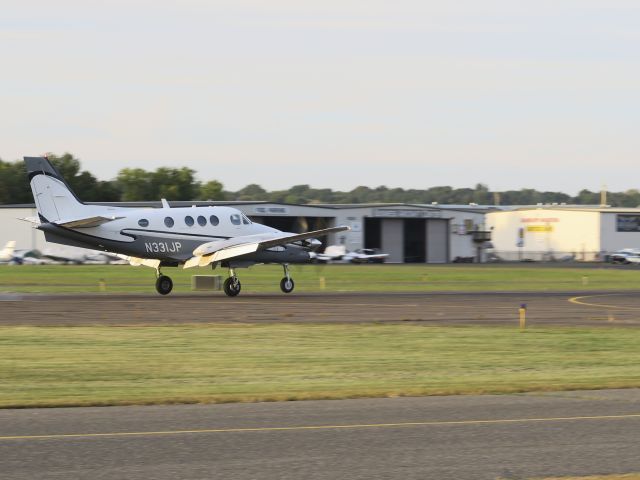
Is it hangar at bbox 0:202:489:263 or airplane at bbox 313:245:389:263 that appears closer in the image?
airplane at bbox 313:245:389:263

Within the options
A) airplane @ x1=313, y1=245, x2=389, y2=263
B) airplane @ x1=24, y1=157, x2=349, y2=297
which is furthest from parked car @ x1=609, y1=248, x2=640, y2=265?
airplane @ x1=24, y1=157, x2=349, y2=297

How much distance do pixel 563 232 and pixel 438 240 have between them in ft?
61.2

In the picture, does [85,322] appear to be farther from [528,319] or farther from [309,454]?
[309,454]

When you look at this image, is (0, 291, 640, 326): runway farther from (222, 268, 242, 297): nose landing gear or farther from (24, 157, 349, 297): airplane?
(24, 157, 349, 297): airplane

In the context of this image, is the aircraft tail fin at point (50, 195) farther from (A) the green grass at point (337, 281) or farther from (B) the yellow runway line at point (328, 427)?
(B) the yellow runway line at point (328, 427)

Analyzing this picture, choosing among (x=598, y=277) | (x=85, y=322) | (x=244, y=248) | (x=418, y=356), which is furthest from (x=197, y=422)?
(x=598, y=277)

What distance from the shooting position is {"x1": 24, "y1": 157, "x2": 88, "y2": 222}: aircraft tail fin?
125 feet

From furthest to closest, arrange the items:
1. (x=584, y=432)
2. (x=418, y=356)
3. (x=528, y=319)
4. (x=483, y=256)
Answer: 1. (x=483, y=256)
2. (x=528, y=319)
3. (x=418, y=356)
4. (x=584, y=432)

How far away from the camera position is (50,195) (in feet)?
126

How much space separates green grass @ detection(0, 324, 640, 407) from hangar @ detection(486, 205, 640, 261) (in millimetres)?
91341

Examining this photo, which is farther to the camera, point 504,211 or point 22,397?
point 504,211

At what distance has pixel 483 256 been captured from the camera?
110938 mm

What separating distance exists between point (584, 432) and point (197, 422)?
184 inches

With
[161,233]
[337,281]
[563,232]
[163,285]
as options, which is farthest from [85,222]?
[563,232]
